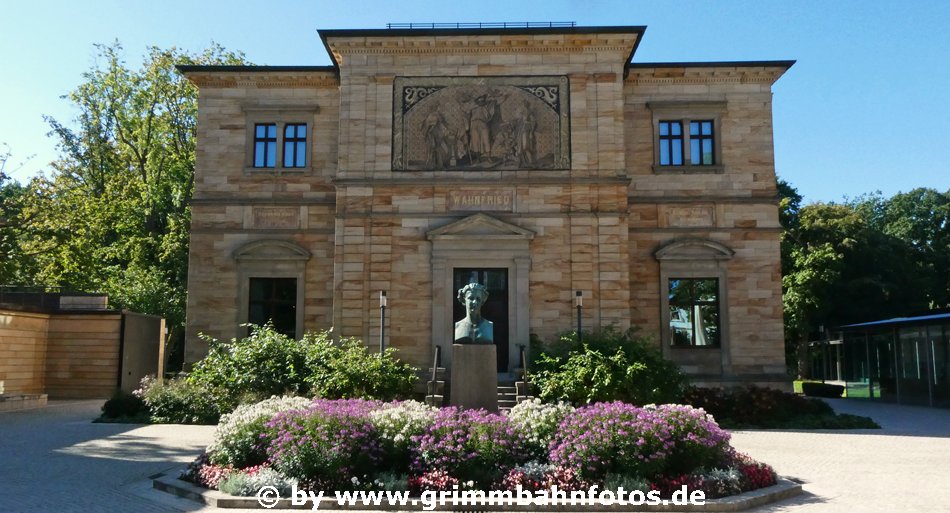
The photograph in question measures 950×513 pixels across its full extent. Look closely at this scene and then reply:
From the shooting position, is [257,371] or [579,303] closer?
[257,371]

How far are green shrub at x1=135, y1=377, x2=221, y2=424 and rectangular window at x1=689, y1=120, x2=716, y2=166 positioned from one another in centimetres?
1679

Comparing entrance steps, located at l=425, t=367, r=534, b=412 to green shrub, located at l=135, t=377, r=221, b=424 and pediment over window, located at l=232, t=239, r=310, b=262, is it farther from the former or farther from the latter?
pediment over window, located at l=232, t=239, r=310, b=262

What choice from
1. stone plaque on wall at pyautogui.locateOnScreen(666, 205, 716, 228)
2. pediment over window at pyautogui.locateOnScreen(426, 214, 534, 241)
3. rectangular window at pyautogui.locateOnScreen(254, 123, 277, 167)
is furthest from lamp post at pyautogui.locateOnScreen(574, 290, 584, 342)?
rectangular window at pyautogui.locateOnScreen(254, 123, 277, 167)

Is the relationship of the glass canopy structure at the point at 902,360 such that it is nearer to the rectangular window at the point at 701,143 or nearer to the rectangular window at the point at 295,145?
the rectangular window at the point at 701,143

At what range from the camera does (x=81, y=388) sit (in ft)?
94.8

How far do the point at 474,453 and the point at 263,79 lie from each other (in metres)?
19.7

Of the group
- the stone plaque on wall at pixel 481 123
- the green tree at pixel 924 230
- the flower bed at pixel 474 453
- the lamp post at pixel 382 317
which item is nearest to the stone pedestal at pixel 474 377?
the flower bed at pixel 474 453

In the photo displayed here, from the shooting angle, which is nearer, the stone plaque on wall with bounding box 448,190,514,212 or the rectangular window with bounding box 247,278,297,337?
the stone plaque on wall with bounding box 448,190,514,212

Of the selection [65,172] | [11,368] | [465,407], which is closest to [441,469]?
[465,407]

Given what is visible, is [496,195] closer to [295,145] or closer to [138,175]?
[295,145]

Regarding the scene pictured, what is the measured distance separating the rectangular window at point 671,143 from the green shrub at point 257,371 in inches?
520

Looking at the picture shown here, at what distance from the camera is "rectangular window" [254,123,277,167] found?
27.0m

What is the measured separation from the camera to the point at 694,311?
26062 mm

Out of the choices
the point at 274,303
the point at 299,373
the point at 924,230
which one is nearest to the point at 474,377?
the point at 299,373
